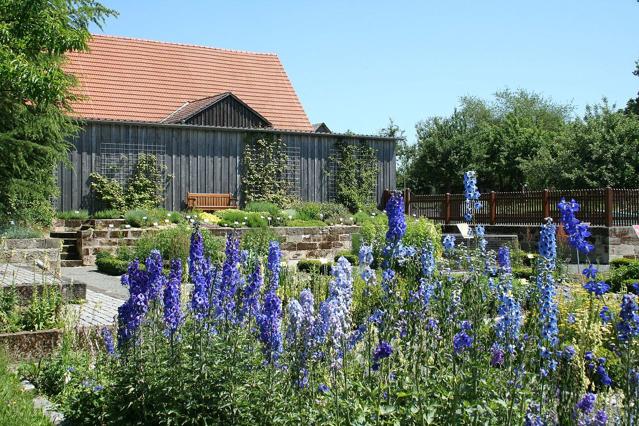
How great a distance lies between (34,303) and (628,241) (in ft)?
48.9

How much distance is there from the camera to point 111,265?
14320 millimetres

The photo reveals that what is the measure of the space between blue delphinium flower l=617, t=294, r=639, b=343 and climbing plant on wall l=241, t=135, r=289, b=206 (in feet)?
66.4

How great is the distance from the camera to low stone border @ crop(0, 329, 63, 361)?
653 centimetres

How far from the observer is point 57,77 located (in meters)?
13.5

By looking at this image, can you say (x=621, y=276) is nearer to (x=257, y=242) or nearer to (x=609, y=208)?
(x=257, y=242)

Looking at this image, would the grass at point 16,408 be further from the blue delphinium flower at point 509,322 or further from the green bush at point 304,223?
the green bush at point 304,223

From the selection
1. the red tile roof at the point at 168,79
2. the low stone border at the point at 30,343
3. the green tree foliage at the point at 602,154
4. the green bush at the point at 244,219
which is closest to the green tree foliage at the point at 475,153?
the green tree foliage at the point at 602,154

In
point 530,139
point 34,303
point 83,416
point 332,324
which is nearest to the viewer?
point 332,324

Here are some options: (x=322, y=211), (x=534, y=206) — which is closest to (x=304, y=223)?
(x=322, y=211)

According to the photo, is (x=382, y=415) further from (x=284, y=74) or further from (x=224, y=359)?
(x=284, y=74)

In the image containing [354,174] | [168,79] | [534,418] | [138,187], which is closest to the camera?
[534,418]

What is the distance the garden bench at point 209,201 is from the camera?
71.9 feet

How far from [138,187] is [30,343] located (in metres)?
15.0

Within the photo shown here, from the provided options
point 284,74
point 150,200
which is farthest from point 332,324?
point 284,74
